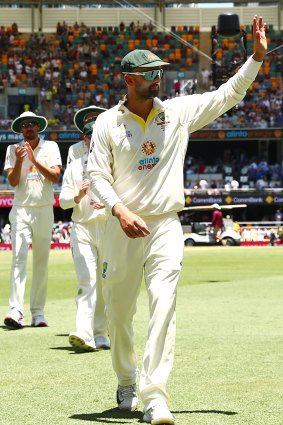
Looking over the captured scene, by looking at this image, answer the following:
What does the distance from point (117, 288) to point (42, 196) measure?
496 cm

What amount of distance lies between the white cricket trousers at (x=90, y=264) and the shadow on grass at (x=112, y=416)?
306 cm

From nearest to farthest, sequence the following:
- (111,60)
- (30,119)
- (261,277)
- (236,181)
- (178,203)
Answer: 1. (178,203)
2. (30,119)
3. (261,277)
4. (236,181)
5. (111,60)

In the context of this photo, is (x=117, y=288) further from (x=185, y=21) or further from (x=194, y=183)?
(x=185, y=21)

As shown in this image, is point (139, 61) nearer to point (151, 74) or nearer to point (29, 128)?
point (151, 74)

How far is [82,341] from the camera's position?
27.0 feet

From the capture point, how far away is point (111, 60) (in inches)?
2153

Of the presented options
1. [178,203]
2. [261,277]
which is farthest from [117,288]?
[261,277]

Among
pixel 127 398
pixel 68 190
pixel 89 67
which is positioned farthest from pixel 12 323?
Result: pixel 89 67

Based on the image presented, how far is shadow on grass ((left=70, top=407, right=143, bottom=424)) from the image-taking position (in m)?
5.34

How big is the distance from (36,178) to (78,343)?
9.35 ft

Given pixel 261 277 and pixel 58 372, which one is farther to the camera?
pixel 261 277

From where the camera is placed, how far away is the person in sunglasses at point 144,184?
18.2 ft

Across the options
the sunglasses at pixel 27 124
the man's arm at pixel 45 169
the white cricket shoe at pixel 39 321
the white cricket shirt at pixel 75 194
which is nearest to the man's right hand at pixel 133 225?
the white cricket shirt at pixel 75 194

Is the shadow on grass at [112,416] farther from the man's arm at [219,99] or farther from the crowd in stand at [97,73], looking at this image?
the crowd in stand at [97,73]
